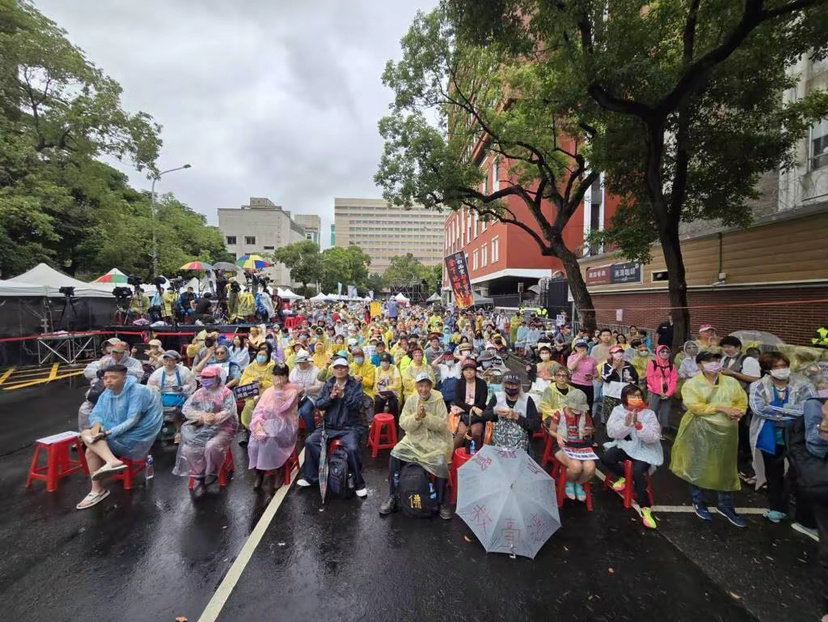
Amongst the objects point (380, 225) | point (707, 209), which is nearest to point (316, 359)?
point (707, 209)

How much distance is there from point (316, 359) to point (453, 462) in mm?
3909

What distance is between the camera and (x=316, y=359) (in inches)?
293

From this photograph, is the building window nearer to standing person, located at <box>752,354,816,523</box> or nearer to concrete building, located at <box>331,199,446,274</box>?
standing person, located at <box>752,354,816,523</box>

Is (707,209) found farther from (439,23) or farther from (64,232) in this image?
(64,232)

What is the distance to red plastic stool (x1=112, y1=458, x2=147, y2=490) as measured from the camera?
4.49 meters

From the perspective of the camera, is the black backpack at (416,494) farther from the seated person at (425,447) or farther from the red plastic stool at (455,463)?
the red plastic stool at (455,463)

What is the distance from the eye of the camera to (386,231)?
138m

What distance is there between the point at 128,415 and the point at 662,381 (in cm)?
750

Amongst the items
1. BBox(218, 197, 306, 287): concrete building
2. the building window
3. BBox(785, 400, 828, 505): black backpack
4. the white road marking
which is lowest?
the white road marking

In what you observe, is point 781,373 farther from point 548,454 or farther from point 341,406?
point 341,406

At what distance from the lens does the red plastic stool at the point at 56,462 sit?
14.6 ft

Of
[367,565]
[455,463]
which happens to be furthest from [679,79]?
[367,565]

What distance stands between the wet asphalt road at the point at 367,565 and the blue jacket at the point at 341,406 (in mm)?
839

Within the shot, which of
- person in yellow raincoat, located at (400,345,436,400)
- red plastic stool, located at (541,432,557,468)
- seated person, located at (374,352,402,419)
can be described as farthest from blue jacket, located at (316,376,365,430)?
red plastic stool, located at (541,432,557,468)
